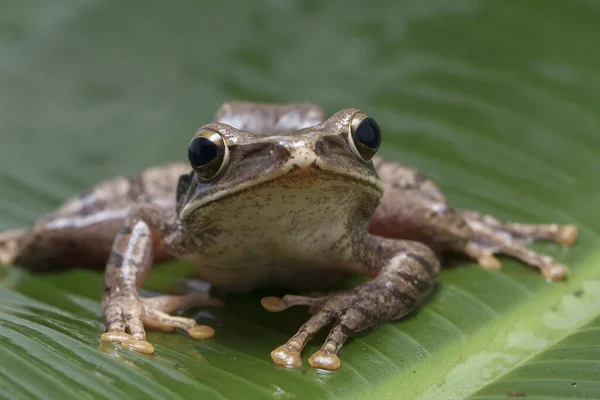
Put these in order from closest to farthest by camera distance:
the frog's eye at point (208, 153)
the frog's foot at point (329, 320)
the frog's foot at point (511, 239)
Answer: the frog's foot at point (329, 320) → the frog's eye at point (208, 153) → the frog's foot at point (511, 239)

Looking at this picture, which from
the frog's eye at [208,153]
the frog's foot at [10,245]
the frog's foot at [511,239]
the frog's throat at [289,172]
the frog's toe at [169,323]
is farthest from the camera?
the frog's foot at [10,245]

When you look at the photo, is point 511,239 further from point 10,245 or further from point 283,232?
point 10,245

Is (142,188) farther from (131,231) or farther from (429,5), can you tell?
(429,5)

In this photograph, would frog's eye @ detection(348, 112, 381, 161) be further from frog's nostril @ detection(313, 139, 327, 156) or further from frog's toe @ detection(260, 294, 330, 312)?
frog's toe @ detection(260, 294, 330, 312)

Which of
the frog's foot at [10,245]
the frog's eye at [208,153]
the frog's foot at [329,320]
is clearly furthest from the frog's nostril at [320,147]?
the frog's foot at [10,245]

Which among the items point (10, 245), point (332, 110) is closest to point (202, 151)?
point (10, 245)

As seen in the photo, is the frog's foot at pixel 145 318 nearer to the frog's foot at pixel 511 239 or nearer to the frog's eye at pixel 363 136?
the frog's eye at pixel 363 136

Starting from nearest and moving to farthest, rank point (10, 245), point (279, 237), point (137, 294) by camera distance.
A: point (279, 237), point (137, 294), point (10, 245)
